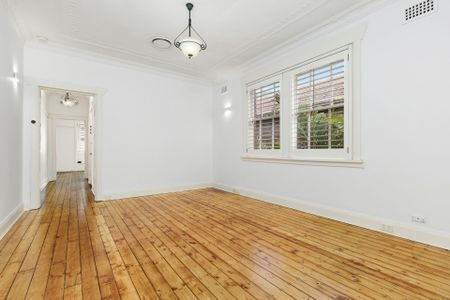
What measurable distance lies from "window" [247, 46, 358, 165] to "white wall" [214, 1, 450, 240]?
271mm

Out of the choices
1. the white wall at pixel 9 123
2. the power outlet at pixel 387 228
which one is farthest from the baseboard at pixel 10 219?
the power outlet at pixel 387 228

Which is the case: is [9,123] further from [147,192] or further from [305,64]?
[305,64]

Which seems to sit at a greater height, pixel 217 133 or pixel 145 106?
pixel 145 106

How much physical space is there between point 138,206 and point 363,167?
381 cm

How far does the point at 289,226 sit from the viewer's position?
10.1 feet

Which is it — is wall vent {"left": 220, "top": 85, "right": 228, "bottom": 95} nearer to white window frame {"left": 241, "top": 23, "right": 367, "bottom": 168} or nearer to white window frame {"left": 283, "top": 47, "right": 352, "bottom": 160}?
white window frame {"left": 241, "top": 23, "right": 367, "bottom": 168}

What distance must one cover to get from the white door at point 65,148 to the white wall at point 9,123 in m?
7.53

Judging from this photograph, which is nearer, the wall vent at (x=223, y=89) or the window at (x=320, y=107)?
the window at (x=320, y=107)

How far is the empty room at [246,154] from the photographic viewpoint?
1942 mm

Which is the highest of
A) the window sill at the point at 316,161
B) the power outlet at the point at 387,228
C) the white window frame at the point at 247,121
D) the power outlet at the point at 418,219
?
the white window frame at the point at 247,121

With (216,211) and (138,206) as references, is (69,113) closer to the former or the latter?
(138,206)

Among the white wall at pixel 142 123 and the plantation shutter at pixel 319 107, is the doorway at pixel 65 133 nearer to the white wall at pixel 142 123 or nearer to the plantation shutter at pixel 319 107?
the white wall at pixel 142 123

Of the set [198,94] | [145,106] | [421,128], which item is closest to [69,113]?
[145,106]

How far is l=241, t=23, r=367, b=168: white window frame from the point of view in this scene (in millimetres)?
3084
